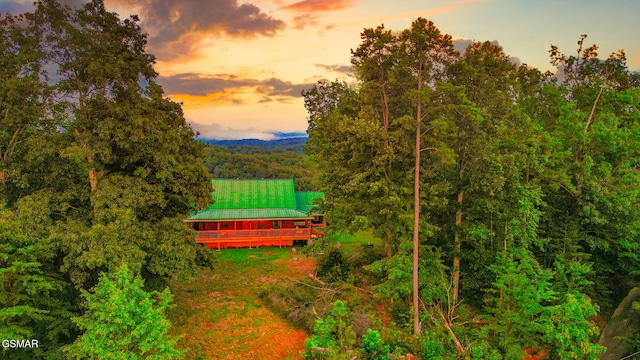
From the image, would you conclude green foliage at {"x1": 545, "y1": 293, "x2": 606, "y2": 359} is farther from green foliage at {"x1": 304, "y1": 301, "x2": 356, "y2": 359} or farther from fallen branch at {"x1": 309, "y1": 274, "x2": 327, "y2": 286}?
fallen branch at {"x1": 309, "y1": 274, "x2": 327, "y2": 286}

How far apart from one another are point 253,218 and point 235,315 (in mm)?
10236

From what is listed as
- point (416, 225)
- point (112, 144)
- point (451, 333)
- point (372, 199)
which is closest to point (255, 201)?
point (372, 199)

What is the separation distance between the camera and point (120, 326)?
9586mm

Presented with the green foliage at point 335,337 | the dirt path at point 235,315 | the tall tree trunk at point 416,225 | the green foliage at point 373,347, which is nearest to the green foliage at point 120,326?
the dirt path at point 235,315

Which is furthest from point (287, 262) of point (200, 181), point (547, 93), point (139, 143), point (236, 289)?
point (547, 93)

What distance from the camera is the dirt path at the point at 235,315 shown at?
45.0 ft

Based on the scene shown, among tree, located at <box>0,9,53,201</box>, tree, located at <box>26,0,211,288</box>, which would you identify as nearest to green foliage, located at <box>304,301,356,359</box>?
tree, located at <box>26,0,211,288</box>

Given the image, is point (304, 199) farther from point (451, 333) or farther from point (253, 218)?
point (451, 333)

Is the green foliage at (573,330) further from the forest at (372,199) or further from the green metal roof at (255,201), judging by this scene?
→ the green metal roof at (255,201)

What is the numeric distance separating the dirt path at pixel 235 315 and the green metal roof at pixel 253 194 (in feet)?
18.1

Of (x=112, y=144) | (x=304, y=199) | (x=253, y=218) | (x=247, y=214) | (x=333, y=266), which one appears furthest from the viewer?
(x=304, y=199)

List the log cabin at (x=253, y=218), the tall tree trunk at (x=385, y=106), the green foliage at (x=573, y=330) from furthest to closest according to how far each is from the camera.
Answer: the log cabin at (x=253, y=218)
the tall tree trunk at (x=385, y=106)
the green foliage at (x=573, y=330)

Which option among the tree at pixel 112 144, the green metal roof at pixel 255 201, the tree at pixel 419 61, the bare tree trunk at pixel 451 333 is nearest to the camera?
the tree at pixel 112 144

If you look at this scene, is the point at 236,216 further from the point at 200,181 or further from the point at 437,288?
the point at 437,288
